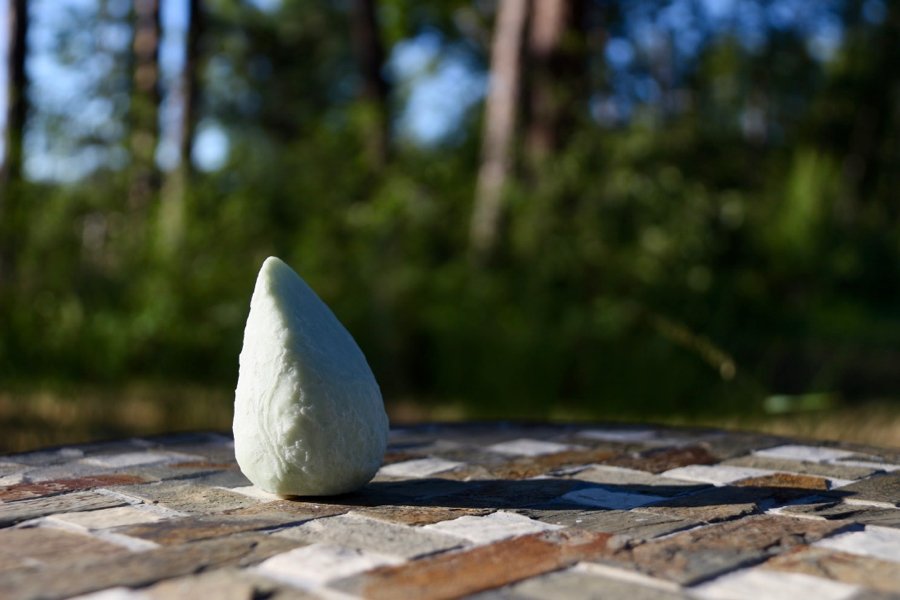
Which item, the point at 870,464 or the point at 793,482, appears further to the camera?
the point at 870,464

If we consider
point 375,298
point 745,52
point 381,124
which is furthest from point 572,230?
point 745,52

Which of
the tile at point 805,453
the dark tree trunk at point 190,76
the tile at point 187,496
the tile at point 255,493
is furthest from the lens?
the dark tree trunk at point 190,76

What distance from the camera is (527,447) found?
3.20 m

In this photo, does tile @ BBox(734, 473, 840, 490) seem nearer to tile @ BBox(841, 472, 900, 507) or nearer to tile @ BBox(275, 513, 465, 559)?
tile @ BBox(841, 472, 900, 507)

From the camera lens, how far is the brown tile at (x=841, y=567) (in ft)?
5.76

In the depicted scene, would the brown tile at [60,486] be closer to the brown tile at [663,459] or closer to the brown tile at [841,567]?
the brown tile at [663,459]

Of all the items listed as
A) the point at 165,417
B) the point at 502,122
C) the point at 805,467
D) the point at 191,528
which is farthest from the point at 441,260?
the point at 191,528

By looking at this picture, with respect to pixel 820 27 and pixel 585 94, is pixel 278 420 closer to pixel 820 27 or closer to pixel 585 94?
pixel 585 94

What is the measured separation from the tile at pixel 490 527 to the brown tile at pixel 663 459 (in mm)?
765

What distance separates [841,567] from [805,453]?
1.31m

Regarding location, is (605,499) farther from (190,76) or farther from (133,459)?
(190,76)

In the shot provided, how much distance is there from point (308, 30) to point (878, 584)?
17772 millimetres

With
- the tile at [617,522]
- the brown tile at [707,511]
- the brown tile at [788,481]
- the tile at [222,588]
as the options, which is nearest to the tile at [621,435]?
the brown tile at [788,481]

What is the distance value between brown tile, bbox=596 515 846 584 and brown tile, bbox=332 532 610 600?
0.31ft
